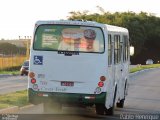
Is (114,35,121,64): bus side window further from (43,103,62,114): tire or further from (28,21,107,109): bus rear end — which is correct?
(43,103,62,114): tire

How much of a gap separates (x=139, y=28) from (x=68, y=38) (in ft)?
287

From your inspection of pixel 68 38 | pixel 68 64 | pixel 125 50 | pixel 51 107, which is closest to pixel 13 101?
pixel 51 107

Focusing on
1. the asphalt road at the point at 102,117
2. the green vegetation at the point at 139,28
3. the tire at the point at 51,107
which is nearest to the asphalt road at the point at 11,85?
the asphalt road at the point at 102,117

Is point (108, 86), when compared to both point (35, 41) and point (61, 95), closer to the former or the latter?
point (61, 95)

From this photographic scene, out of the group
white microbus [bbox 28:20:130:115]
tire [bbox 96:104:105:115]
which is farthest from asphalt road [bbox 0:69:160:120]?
white microbus [bbox 28:20:130:115]

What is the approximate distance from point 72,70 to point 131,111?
13.2 ft

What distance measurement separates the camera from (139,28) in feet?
341

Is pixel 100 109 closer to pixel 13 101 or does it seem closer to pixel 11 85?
pixel 13 101

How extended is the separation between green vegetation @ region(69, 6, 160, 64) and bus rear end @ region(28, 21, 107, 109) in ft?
275

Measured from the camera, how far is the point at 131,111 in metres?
20.3

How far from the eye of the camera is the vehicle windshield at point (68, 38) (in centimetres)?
1723

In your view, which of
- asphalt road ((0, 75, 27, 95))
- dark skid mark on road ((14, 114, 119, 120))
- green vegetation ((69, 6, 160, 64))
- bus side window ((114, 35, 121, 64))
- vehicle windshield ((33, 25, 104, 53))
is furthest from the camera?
green vegetation ((69, 6, 160, 64))

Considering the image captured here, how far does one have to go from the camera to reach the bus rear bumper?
16.9 meters

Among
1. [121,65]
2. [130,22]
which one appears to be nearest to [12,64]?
[130,22]
